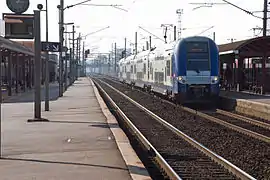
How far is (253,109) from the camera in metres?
24.4

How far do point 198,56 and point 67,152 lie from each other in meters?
15.6

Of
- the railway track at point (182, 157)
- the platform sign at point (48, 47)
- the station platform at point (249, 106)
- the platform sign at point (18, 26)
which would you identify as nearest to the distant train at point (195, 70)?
the station platform at point (249, 106)

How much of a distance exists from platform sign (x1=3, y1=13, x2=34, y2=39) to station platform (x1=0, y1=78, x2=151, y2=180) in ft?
9.12

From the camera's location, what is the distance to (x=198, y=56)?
2677 centimetres

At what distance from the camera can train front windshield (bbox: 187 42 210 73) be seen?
26673 millimetres

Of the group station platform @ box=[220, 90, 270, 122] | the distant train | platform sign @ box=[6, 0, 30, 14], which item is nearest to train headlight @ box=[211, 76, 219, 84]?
the distant train

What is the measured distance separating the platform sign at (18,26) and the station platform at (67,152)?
278cm

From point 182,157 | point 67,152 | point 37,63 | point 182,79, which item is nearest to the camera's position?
point 67,152

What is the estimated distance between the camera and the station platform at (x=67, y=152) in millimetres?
9406

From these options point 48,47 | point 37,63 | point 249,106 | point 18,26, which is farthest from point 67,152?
point 249,106

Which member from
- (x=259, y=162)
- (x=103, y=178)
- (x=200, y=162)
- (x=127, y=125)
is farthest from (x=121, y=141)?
(x=127, y=125)

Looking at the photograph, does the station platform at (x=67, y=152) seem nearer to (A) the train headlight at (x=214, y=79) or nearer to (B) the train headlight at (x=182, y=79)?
(B) the train headlight at (x=182, y=79)

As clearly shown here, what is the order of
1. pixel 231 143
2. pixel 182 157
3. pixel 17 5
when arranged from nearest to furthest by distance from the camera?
pixel 182 157 < pixel 17 5 < pixel 231 143

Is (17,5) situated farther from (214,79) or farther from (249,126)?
(214,79)
